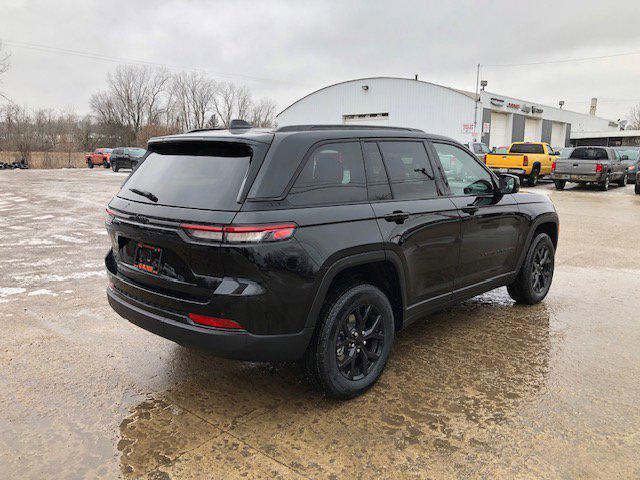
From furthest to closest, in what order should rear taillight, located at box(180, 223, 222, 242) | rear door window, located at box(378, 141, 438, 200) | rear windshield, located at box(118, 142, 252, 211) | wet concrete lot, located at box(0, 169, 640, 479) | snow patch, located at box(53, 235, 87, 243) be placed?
1. snow patch, located at box(53, 235, 87, 243)
2. rear door window, located at box(378, 141, 438, 200)
3. rear windshield, located at box(118, 142, 252, 211)
4. rear taillight, located at box(180, 223, 222, 242)
5. wet concrete lot, located at box(0, 169, 640, 479)

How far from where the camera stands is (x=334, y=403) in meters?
3.36

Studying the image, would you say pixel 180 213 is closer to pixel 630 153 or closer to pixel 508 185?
pixel 508 185

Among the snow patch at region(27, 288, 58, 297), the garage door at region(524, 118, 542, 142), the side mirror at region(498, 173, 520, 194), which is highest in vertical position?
the garage door at region(524, 118, 542, 142)

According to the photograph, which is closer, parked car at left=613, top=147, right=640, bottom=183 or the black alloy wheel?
the black alloy wheel

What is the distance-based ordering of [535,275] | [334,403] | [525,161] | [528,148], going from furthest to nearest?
1. [528,148]
2. [525,161]
3. [535,275]
4. [334,403]

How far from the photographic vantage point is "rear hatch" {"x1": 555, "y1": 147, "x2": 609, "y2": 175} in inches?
800

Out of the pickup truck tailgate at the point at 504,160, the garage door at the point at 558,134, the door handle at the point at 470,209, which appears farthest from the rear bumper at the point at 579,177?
the garage door at the point at 558,134

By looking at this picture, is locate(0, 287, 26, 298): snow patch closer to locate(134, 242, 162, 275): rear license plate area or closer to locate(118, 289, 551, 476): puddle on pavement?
locate(118, 289, 551, 476): puddle on pavement

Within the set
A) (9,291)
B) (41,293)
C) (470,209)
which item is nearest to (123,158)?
(9,291)

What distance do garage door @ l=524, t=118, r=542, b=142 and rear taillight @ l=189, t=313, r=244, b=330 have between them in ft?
163

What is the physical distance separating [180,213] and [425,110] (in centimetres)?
3942

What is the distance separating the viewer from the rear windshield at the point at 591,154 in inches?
826

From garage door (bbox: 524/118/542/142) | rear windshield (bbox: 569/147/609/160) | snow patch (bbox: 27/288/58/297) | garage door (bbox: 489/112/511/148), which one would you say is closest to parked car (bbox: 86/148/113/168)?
garage door (bbox: 489/112/511/148)

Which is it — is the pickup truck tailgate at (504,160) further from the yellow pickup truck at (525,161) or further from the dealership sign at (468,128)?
the dealership sign at (468,128)
